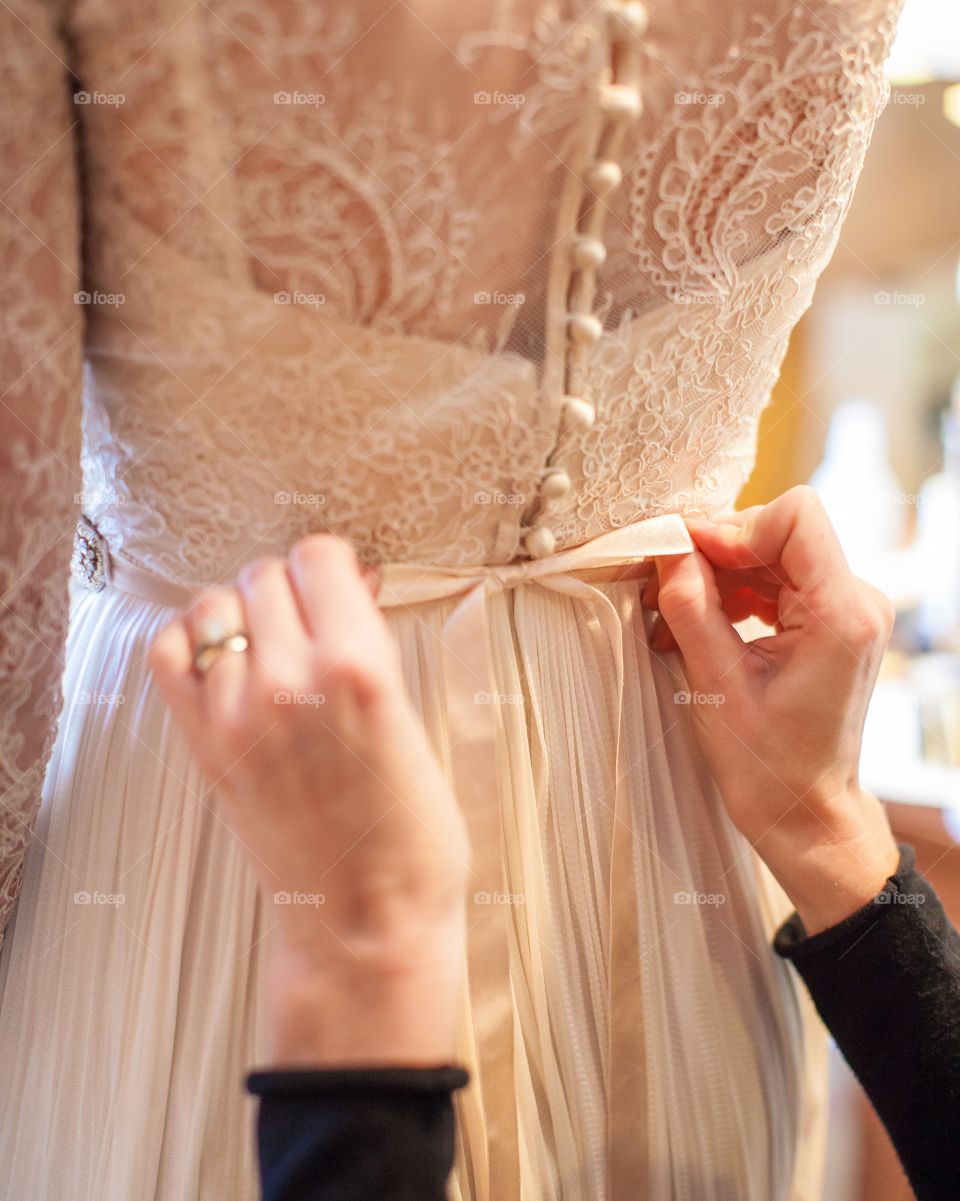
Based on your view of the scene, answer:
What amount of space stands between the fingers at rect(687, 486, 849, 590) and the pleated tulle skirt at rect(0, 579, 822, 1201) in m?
0.06

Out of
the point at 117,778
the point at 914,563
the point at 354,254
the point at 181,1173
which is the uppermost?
the point at 914,563

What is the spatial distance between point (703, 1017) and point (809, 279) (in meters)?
0.46

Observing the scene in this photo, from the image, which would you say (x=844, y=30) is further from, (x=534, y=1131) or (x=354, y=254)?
(x=534, y=1131)

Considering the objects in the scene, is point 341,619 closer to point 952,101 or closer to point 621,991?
point 621,991

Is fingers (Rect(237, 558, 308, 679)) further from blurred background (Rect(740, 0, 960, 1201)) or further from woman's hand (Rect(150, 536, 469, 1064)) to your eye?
blurred background (Rect(740, 0, 960, 1201))

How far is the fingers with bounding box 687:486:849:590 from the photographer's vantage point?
0.55 m

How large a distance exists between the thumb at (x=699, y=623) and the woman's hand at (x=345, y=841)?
0.77 feet

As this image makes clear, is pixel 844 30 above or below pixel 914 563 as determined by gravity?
below

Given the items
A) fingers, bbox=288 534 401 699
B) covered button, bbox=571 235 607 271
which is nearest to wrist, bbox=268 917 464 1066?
fingers, bbox=288 534 401 699

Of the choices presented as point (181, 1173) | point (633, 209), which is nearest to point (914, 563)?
point (633, 209)

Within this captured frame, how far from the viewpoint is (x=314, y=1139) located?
0.33 meters

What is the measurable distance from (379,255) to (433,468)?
0.11m

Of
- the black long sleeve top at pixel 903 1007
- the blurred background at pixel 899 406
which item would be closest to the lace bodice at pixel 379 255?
the black long sleeve top at pixel 903 1007

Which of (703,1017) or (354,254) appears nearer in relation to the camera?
(354,254)
